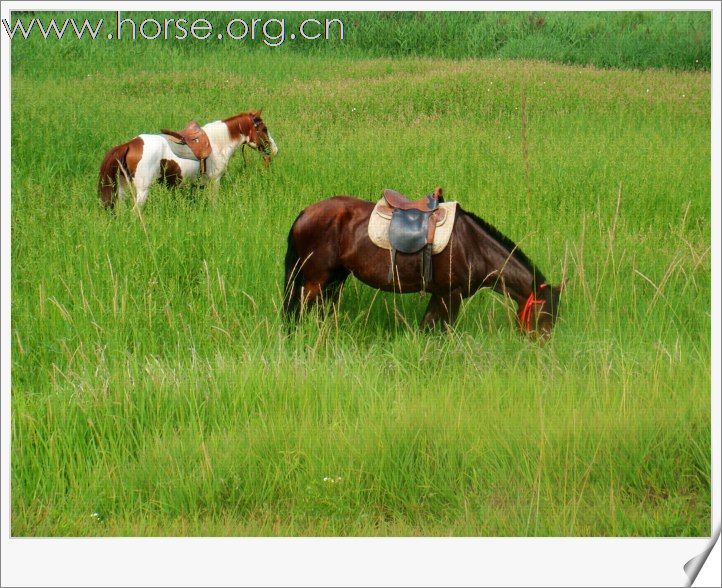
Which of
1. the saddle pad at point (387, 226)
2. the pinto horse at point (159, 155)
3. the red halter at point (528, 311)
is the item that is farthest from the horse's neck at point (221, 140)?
the red halter at point (528, 311)

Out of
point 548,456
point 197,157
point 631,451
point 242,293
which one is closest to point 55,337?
point 242,293

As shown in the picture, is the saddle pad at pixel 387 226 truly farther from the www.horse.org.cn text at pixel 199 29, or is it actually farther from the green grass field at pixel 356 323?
the www.horse.org.cn text at pixel 199 29

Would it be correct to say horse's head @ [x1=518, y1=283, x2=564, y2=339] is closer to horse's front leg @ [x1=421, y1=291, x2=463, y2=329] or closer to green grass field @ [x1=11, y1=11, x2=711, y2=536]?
green grass field @ [x1=11, y1=11, x2=711, y2=536]

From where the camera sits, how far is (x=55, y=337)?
392 cm

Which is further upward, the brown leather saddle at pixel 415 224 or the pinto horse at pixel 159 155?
the pinto horse at pixel 159 155

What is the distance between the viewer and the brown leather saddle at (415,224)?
4117mm

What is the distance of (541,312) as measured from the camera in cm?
391

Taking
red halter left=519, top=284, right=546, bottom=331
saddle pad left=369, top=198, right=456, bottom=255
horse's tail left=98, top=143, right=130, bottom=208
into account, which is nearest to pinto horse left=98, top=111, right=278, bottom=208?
horse's tail left=98, top=143, right=130, bottom=208

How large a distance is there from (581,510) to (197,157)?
2471 mm

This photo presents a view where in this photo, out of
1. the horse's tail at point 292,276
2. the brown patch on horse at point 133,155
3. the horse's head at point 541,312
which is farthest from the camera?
the brown patch on horse at point 133,155

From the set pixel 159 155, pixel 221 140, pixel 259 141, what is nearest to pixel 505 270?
pixel 259 141

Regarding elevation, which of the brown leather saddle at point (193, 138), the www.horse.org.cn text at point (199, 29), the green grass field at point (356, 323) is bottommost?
the green grass field at point (356, 323)

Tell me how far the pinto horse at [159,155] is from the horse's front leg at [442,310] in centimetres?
115

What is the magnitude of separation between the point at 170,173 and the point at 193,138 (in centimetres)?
23
